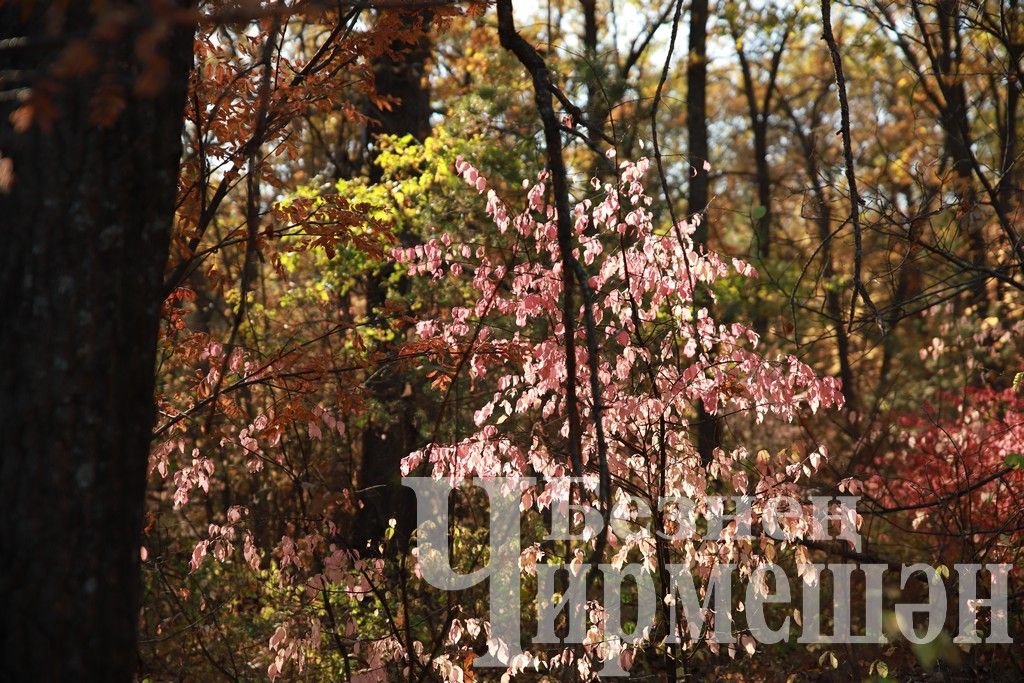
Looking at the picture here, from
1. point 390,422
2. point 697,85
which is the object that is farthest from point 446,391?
point 697,85

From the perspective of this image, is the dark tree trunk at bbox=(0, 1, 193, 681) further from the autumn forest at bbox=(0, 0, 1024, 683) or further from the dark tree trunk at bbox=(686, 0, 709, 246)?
the dark tree trunk at bbox=(686, 0, 709, 246)

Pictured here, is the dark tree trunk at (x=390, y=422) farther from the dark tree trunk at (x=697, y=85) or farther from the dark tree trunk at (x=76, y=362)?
the dark tree trunk at (x=76, y=362)

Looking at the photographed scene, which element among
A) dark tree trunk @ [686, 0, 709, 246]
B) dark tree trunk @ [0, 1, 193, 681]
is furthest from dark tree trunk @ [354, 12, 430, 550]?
dark tree trunk @ [0, 1, 193, 681]

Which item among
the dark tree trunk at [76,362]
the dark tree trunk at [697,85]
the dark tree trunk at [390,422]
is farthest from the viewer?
the dark tree trunk at [697,85]

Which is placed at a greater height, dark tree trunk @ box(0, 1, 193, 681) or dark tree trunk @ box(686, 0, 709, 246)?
dark tree trunk @ box(686, 0, 709, 246)

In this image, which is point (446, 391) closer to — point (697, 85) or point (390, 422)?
point (390, 422)

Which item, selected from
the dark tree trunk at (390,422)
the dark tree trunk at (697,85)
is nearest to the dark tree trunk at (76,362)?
the dark tree trunk at (390,422)

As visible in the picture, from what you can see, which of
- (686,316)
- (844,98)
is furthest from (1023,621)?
(844,98)

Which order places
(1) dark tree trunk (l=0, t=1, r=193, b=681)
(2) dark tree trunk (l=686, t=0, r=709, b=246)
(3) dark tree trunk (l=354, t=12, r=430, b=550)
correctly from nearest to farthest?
(1) dark tree trunk (l=0, t=1, r=193, b=681) → (3) dark tree trunk (l=354, t=12, r=430, b=550) → (2) dark tree trunk (l=686, t=0, r=709, b=246)

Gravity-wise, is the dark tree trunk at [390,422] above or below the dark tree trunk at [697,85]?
below

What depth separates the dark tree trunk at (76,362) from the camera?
2551 mm

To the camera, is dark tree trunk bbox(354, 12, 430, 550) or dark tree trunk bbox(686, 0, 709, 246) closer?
dark tree trunk bbox(354, 12, 430, 550)

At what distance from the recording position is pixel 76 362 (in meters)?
2.62

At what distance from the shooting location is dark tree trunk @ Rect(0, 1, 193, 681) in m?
2.55
